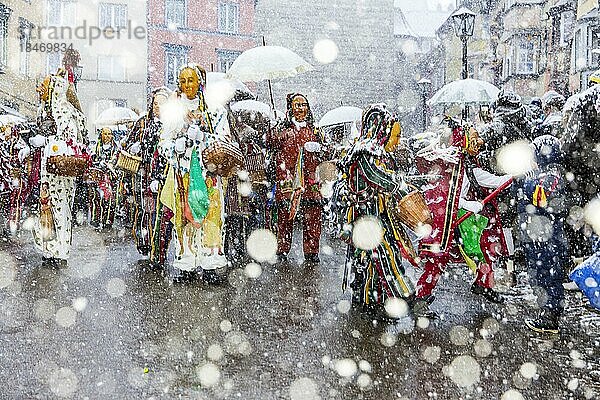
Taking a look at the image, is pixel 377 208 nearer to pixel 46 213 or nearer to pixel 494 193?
pixel 494 193

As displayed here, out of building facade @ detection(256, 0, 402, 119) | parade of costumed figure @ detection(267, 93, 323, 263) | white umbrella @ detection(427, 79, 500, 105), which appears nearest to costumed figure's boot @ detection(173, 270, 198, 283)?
parade of costumed figure @ detection(267, 93, 323, 263)

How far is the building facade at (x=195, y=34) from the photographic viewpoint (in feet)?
132

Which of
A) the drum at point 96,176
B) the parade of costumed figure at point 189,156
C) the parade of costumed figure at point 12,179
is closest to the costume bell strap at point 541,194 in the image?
the parade of costumed figure at point 189,156

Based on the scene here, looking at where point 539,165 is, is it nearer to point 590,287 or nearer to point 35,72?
point 590,287

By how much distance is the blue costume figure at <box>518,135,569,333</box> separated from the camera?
5887 millimetres

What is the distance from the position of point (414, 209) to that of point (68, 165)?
424 cm

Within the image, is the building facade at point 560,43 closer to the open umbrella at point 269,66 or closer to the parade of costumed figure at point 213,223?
the open umbrella at point 269,66

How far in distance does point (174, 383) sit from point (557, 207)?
126 inches

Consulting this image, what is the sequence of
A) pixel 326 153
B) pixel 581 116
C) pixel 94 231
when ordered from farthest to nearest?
1. pixel 94 231
2. pixel 326 153
3. pixel 581 116

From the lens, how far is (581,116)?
5207 mm

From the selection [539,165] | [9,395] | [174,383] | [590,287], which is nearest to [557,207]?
[539,165]

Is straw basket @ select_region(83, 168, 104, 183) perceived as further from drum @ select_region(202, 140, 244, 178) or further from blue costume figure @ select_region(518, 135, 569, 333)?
blue costume figure @ select_region(518, 135, 569, 333)

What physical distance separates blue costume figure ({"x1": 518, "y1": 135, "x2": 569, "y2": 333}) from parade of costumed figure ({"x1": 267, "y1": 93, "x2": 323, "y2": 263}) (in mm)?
4071

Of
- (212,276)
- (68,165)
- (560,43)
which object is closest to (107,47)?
(560,43)
